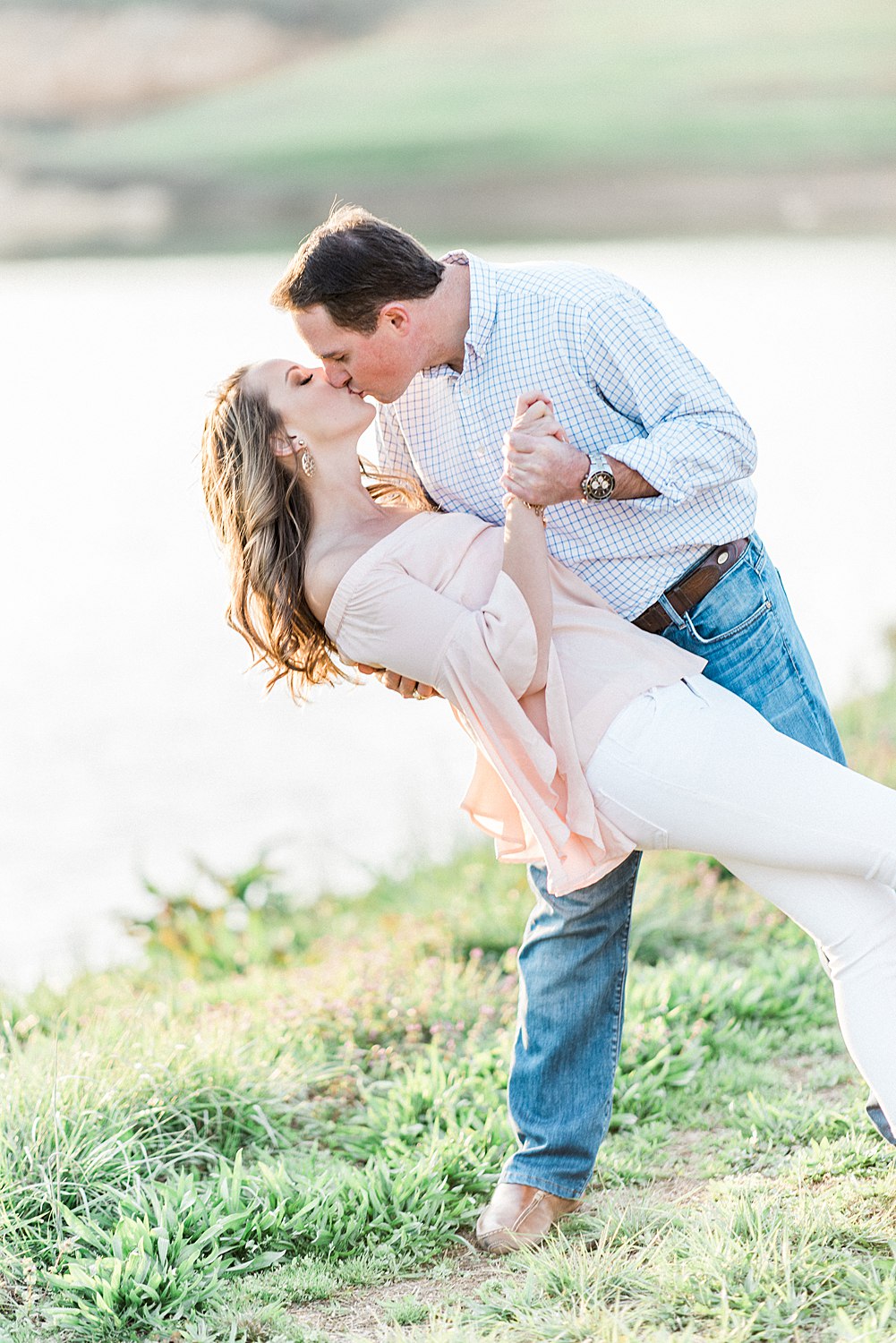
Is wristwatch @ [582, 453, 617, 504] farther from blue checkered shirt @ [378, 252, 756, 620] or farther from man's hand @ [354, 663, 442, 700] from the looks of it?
man's hand @ [354, 663, 442, 700]

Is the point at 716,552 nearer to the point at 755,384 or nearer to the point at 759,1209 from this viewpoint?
the point at 759,1209

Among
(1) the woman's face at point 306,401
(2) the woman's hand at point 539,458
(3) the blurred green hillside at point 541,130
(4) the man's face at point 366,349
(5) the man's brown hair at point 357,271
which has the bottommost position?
(2) the woman's hand at point 539,458

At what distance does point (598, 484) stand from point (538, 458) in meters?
0.13

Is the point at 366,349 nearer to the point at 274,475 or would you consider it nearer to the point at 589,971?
the point at 274,475

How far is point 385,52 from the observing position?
2598cm

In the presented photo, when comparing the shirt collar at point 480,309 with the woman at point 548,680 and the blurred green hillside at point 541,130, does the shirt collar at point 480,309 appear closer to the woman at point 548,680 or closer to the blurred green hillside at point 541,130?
the woman at point 548,680

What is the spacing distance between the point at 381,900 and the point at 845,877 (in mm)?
2870

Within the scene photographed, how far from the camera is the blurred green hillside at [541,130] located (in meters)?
25.9

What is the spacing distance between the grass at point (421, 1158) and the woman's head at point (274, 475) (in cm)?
114

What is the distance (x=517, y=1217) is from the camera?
2.95 m

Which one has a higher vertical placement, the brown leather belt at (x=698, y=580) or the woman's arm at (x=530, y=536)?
the woman's arm at (x=530, y=536)

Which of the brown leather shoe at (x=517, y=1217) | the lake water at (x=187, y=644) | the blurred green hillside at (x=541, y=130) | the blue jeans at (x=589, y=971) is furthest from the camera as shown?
the blurred green hillside at (x=541, y=130)

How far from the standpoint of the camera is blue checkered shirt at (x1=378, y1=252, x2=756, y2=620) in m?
2.58

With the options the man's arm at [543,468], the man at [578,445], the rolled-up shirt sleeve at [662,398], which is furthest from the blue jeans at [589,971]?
the man's arm at [543,468]
